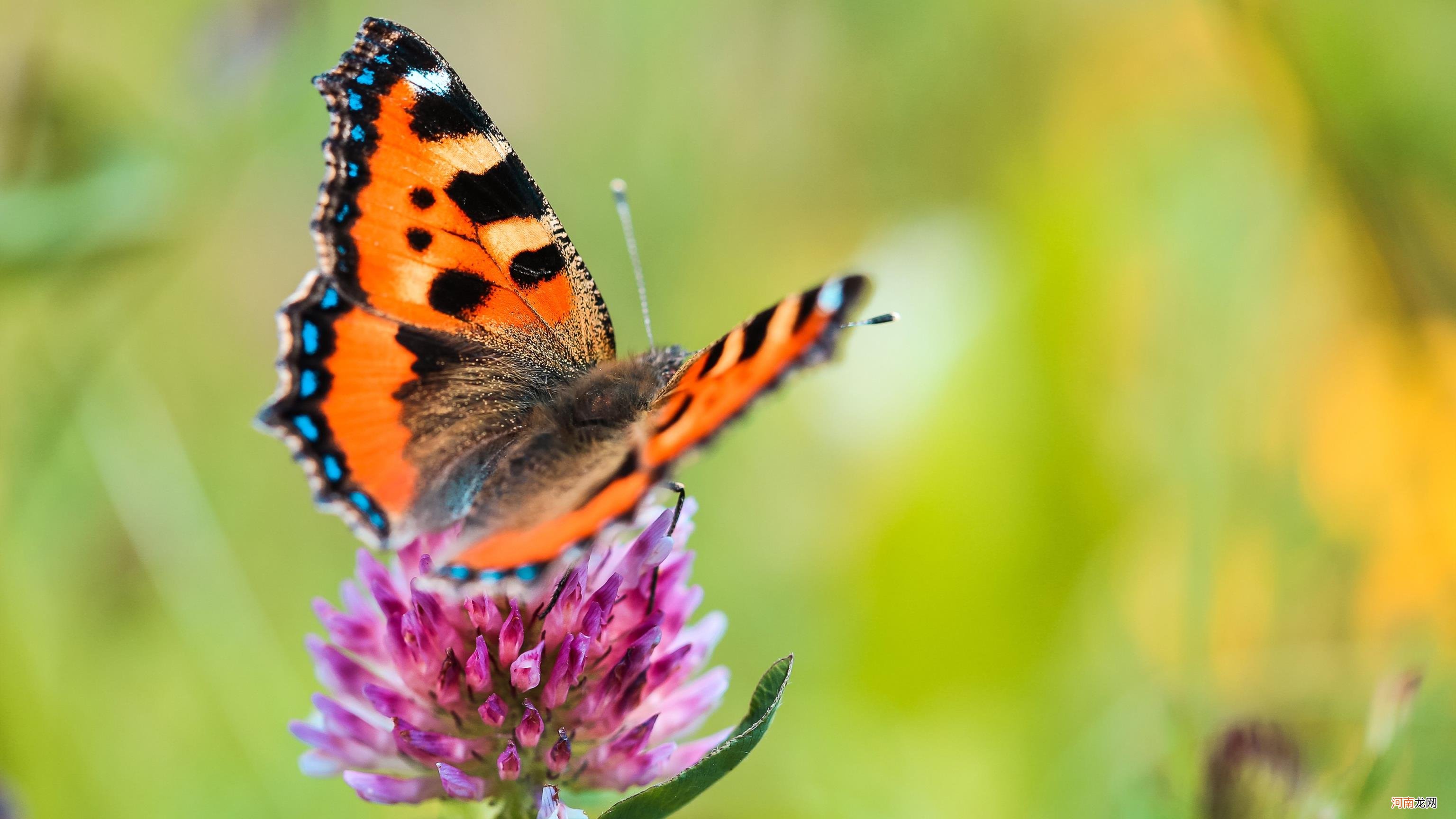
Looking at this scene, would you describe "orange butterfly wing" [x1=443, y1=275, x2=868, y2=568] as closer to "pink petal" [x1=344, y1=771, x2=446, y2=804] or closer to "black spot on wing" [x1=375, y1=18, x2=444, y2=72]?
"pink petal" [x1=344, y1=771, x2=446, y2=804]

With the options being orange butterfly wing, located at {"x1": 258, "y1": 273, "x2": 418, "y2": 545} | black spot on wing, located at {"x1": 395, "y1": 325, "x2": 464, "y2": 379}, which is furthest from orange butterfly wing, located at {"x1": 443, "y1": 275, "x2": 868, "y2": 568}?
black spot on wing, located at {"x1": 395, "y1": 325, "x2": 464, "y2": 379}

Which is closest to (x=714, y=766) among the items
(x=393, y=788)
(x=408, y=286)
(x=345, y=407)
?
(x=393, y=788)

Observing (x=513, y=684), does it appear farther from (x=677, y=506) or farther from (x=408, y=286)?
(x=408, y=286)

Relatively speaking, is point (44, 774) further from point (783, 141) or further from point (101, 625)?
point (783, 141)

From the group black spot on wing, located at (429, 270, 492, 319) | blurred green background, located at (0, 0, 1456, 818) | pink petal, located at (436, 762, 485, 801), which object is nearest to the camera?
pink petal, located at (436, 762, 485, 801)

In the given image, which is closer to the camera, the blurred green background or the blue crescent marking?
the blue crescent marking

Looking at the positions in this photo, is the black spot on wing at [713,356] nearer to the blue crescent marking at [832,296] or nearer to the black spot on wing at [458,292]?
the blue crescent marking at [832,296]

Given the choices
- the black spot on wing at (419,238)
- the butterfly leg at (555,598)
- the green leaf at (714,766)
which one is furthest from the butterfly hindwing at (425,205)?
the green leaf at (714,766)
